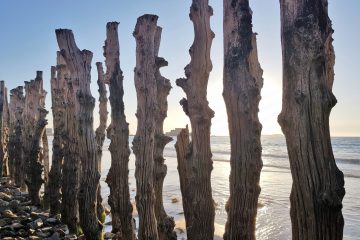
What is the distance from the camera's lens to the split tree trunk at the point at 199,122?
5.25 meters

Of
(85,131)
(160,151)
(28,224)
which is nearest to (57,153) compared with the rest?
(28,224)

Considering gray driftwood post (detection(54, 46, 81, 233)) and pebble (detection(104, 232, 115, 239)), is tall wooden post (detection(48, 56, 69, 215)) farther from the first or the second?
pebble (detection(104, 232, 115, 239))

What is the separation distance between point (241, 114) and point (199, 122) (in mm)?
1069

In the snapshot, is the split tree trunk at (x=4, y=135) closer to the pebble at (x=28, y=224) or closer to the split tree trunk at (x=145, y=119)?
the pebble at (x=28, y=224)

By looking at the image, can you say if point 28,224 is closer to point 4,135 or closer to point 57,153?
point 57,153

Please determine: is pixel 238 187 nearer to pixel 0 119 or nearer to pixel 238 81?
pixel 238 81

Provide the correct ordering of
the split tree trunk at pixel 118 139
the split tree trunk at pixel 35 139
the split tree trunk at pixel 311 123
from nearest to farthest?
the split tree trunk at pixel 311 123, the split tree trunk at pixel 118 139, the split tree trunk at pixel 35 139

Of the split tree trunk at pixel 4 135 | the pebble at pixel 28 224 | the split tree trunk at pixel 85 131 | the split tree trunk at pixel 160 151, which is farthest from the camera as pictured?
the split tree trunk at pixel 4 135

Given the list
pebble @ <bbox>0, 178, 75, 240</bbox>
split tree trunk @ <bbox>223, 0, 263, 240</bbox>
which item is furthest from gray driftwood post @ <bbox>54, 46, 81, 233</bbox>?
split tree trunk @ <bbox>223, 0, 263, 240</bbox>

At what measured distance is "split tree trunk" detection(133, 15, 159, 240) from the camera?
5.77 m

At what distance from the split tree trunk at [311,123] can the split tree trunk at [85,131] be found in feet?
15.1

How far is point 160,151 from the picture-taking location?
645 cm

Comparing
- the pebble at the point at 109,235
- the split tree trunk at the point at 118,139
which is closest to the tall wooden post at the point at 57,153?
the pebble at the point at 109,235

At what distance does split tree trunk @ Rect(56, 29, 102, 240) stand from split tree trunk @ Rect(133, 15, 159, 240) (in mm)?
1470
